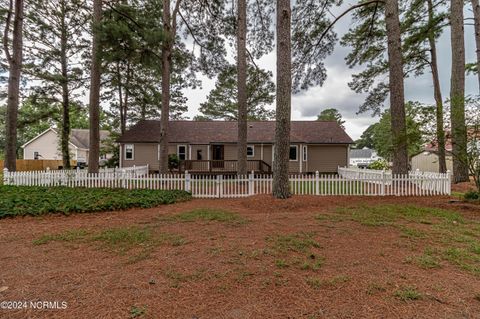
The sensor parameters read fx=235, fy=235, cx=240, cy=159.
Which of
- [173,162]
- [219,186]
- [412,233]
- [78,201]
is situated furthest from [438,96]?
[78,201]

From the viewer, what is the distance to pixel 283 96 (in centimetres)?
735

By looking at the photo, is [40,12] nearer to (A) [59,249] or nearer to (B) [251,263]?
(A) [59,249]

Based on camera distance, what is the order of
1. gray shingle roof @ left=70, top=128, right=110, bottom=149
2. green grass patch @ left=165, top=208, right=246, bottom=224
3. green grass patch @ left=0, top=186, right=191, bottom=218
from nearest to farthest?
green grass patch @ left=165, top=208, right=246, bottom=224, green grass patch @ left=0, top=186, right=191, bottom=218, gray shingle roof @ left=70, top=128, right=110, bottom=149

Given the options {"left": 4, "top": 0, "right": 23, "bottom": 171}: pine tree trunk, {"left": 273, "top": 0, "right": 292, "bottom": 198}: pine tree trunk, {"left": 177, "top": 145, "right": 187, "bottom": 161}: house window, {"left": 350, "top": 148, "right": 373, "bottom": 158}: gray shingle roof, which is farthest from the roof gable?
{"left": 350, "top": 148, "right": 373, "bottom": 158}: gray shingle roof

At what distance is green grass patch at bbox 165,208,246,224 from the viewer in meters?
5.31

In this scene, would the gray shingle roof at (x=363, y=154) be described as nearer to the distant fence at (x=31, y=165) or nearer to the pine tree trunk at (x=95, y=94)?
the pine tree trunk at (x=95, y=94)

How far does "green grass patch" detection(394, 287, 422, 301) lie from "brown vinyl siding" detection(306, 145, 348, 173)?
17.1 metres

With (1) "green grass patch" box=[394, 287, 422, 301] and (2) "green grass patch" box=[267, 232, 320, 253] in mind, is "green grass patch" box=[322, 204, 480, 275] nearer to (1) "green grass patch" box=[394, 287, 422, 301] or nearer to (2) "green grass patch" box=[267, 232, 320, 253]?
(1) "green grass patch" box=[394, 287, 422, 301]

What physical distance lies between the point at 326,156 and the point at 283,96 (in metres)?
13.3

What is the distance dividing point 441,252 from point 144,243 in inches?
180

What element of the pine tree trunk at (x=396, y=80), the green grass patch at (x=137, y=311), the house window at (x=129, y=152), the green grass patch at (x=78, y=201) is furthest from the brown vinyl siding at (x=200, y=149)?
the green grass patch at (x=137, y=311)

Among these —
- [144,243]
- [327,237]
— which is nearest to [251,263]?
[327,237]

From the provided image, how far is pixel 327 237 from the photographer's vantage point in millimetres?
4062

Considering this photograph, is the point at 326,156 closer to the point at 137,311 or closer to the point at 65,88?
the point at 137,311
